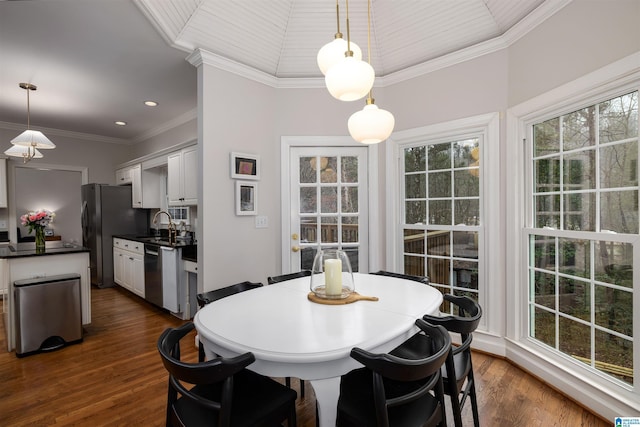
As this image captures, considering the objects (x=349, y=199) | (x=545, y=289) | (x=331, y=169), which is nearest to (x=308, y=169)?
(x=331, y=169)

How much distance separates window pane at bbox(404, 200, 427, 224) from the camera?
312 cm

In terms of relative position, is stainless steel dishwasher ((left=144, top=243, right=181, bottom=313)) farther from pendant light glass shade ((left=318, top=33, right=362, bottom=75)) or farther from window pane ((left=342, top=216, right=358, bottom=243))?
pendant light glass shade ((left=318, top=33, right=362, bottom=75))

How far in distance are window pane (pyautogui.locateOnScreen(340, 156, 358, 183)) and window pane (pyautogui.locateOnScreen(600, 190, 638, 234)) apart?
198 cm

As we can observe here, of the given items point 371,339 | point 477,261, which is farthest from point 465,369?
point 477,261

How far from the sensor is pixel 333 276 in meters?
1.73

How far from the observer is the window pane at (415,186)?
312 centimetres

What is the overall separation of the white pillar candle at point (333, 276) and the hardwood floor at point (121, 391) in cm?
82

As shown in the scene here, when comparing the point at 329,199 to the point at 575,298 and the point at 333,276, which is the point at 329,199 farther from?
the point at 575,298

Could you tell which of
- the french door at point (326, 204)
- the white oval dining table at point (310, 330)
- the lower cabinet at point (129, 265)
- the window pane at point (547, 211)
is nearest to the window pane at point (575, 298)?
the window pane at point (547, 211)

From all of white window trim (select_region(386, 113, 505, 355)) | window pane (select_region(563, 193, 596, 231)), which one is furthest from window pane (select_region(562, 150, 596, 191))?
white window trim (select_region(386, 113, 505, 355))

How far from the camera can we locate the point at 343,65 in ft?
4.72

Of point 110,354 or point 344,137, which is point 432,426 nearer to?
point 344,137

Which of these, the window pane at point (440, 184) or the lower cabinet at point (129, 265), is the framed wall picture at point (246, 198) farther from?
the lower cabinet at point (129, 265)

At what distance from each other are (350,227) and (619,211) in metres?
2.10
